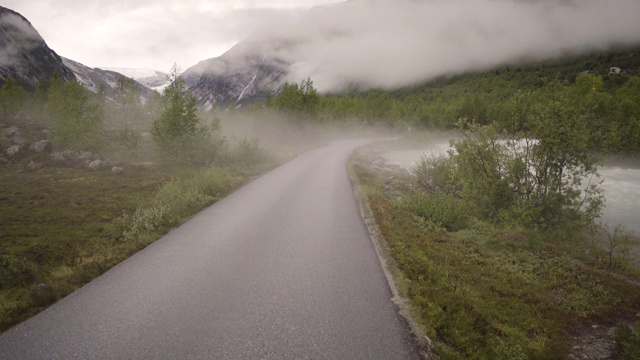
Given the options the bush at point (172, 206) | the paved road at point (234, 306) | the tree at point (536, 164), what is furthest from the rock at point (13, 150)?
the tree at point (536, 164)

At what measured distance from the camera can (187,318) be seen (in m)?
6.04

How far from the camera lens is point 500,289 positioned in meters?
8.12

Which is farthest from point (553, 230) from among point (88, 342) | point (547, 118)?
point (88, 342)

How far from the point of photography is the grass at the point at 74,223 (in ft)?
25.4

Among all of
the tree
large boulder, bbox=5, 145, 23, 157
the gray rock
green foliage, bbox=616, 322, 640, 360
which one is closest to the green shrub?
the tree

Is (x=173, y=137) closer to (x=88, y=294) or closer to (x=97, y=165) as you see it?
(x=97, y=165)

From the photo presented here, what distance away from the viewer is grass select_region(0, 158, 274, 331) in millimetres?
7754

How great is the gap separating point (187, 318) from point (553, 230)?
1475 cm

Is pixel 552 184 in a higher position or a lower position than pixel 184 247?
higher

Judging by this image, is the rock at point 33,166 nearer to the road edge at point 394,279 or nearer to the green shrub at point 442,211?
the road edge at point 394,279

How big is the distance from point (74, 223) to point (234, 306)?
1215 cm

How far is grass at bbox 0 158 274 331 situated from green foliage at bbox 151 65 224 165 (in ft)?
14.4

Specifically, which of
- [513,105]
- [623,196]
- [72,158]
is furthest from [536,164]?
[72,158]

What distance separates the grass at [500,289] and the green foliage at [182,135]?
23.2 m
